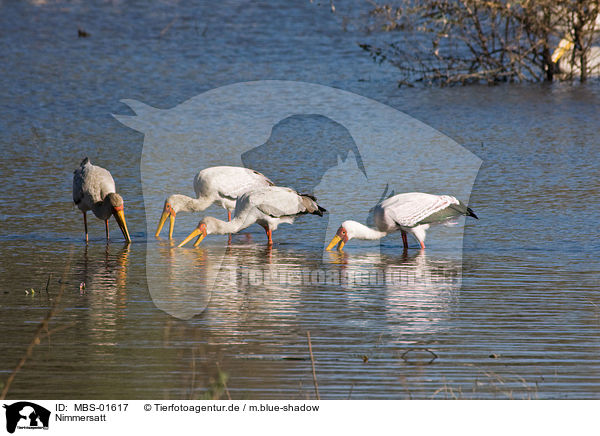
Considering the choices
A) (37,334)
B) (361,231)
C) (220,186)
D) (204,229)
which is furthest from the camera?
(220,186)

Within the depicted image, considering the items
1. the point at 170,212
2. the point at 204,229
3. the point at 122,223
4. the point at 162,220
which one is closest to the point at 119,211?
the point at 122,223

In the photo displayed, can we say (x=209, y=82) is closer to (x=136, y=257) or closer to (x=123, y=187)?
(x=123, y=187)

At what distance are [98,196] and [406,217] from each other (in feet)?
8.99

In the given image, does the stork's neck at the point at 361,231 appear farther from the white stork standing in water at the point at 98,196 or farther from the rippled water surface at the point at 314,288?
the white stork standing in water at the point at 98,196

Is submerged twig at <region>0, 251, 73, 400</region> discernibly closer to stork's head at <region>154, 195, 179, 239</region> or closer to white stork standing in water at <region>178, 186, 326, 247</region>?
white stork standing in water at <region>178, 186, 326, 247</region>

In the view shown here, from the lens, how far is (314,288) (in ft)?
23.0

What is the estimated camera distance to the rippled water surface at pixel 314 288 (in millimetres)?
5023

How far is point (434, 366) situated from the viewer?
16.9ft

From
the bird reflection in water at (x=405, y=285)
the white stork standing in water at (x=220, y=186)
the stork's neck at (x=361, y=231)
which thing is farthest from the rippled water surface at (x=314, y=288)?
the white stork standing in water at (x=220, y=186)

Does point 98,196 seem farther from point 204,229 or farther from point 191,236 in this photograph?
point 204,229

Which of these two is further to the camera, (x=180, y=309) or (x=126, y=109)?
(x=126, y=109)

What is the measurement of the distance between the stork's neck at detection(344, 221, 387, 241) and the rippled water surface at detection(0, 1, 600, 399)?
0.43 ft
